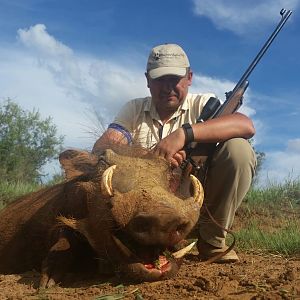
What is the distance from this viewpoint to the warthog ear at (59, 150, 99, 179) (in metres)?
4.05

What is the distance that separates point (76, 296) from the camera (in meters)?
3.25

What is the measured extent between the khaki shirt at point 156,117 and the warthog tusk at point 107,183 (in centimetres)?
164

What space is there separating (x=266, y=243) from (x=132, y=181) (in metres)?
2.34

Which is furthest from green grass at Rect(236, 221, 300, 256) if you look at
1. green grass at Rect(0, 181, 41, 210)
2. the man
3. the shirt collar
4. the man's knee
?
green grass at Rect(0, 181, 41, 210)

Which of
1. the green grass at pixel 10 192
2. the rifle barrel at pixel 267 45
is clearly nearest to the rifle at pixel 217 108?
the rifle barrel at pixel 267 45

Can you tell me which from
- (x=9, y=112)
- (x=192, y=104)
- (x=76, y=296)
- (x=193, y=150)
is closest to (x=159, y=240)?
(x=76, y=296)

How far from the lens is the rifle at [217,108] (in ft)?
14.4

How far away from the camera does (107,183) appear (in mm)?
3309

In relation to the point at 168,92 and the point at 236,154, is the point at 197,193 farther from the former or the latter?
the point at 168,92

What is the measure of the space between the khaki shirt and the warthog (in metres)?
0.98

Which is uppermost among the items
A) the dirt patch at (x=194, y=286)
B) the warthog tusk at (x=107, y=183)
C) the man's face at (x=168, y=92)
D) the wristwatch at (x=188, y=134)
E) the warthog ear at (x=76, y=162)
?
the man's face at (x=168, y=92)

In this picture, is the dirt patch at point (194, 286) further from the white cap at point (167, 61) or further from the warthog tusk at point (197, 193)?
the white cap at point (167, 61)

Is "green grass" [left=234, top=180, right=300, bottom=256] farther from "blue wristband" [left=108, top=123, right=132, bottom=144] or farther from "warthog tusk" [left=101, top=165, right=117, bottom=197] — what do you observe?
"warthog tusk" [left=101, top=165, right=117, bottom=197]

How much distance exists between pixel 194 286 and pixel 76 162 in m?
1.43
